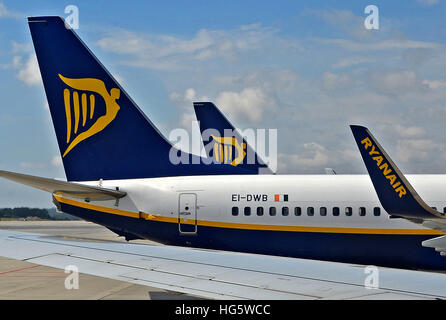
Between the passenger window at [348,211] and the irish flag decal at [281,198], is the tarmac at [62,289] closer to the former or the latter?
the irish flag decal at [281,198]

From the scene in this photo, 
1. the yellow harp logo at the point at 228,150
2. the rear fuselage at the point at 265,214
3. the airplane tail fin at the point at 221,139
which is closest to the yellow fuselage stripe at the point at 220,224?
the rear fuselage at the point at 265,214

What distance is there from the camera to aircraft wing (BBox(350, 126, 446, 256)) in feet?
39.2

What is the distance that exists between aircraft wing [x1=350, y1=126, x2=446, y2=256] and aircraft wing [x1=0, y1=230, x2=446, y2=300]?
15.3ft

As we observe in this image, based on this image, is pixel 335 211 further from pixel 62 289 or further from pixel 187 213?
pixel 62 289

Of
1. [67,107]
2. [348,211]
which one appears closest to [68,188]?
[67,107]

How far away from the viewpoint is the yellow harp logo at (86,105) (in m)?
19.1

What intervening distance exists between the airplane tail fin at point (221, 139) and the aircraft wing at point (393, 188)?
1740 centimetres

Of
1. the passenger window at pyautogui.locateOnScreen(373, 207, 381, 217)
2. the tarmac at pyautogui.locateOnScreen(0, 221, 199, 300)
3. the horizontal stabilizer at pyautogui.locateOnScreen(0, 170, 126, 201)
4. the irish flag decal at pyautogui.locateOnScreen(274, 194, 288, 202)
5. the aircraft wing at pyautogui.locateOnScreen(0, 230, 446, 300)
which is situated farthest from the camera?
the irish flag decal at pyautogui.locateOnScreen(274, 194, 288, 202)

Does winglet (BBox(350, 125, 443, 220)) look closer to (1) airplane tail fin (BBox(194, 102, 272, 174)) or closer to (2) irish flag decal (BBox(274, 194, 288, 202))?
(2) irish flag decal (BBox(274, 194, 288, 202))

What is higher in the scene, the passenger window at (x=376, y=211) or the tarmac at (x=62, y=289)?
the passenger window at (x=376, y=211)

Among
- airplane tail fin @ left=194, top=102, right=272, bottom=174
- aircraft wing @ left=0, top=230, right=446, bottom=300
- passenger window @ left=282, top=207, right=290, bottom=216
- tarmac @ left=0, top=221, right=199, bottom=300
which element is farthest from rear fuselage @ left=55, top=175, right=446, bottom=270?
airplane tail fin @ left=194, top=102, right=272, bottom=174

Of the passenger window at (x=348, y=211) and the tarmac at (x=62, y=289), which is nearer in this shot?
the tarmac at (x=62, y=289)

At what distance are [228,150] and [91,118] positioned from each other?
13.3 meters

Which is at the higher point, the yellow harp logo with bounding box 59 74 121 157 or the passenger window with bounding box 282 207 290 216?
the yellow harp logo with bounding box 59 74 121 157
